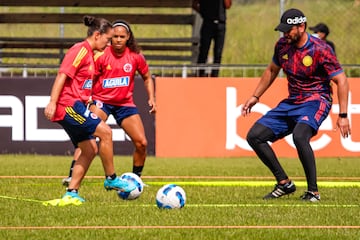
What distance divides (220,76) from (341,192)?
841 centimetres

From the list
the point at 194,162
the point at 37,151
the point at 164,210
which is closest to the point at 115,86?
A: the point at 164,210

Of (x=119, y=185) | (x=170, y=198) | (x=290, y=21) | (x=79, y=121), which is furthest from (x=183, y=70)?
(x=170, y=198)

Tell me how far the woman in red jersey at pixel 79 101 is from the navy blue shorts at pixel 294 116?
1.92 meters

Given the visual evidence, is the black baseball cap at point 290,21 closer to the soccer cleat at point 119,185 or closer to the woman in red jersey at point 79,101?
the woman in red jersey at point 79,101

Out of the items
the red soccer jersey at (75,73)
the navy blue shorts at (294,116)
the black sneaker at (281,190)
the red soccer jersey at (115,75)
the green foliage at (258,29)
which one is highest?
the red soccer jersey at (75,73)

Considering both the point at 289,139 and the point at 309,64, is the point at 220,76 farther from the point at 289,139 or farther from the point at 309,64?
the point at 309,64

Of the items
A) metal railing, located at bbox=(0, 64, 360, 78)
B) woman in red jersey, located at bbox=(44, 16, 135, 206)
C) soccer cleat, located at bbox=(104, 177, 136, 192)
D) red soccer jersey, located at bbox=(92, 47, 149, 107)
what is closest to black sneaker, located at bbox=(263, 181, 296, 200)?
soccer cleat, located at bbox=(104, 177, 136, 192)

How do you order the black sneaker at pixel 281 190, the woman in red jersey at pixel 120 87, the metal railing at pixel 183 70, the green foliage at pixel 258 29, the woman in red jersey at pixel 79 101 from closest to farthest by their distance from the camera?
the woman in red jersey at pixel 79 101, the black sneaker at pixel 281 190, the woman in red jersey at pixel 120 87, the metal railing at pixel 183 70, the green foliage at pixel 258 29

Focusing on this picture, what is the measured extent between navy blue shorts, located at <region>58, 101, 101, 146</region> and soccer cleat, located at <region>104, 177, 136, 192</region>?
754 millimetres

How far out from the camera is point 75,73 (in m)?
10.7

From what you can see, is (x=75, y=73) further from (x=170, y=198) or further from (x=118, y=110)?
(x=118, y=110)

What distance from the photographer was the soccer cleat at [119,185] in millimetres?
11273

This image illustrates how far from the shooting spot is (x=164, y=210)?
10.2m

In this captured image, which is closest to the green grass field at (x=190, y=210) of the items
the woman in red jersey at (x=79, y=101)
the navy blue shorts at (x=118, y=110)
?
the woman in red jersey at (x=79, y=101)
